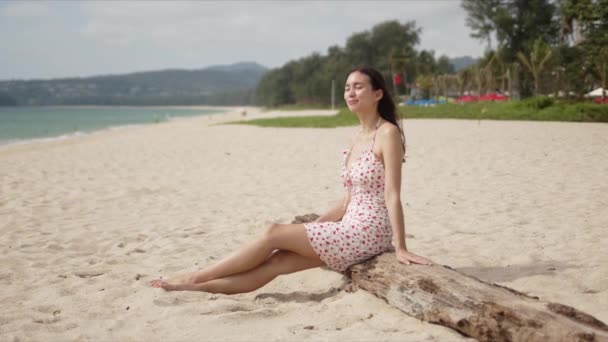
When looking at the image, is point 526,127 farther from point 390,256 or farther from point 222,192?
→ point 390,256

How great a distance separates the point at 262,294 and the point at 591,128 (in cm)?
1508

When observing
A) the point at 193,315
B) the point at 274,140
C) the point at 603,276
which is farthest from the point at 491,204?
the point at 274,140

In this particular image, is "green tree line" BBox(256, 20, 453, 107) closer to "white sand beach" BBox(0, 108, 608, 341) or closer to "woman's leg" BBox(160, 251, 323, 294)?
"white sand beach" BBox(0, 108, 608, 341)

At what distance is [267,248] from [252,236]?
189 cm

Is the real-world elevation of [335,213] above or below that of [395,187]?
below

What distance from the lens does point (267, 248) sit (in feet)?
11.1

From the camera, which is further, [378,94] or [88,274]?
[88,274]

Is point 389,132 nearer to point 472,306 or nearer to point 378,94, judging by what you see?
point 378,94

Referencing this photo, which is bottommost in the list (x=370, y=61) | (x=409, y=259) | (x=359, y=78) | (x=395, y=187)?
(x=409, y=259)

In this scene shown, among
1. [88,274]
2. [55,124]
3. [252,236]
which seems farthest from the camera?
[55,124]

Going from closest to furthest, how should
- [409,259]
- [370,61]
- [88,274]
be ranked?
[409,259]
[88,274]
[370,61]

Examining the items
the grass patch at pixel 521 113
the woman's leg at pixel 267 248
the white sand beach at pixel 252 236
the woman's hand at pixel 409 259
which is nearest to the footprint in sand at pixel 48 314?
the white sand beach at pixel 252 236

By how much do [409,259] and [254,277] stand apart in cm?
105

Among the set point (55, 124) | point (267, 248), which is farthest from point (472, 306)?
point (55, 124)
